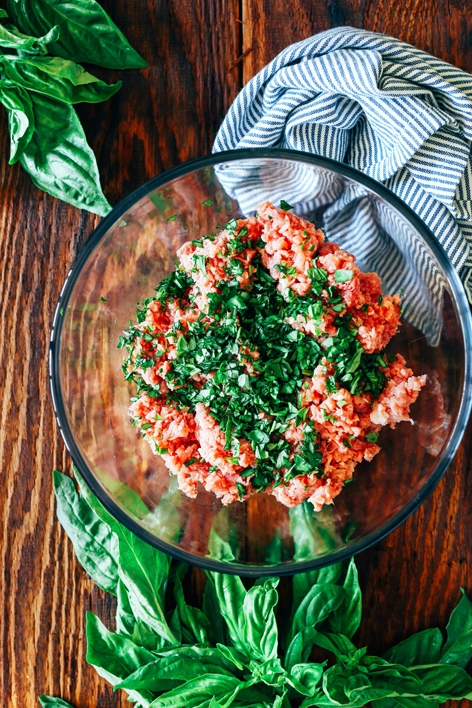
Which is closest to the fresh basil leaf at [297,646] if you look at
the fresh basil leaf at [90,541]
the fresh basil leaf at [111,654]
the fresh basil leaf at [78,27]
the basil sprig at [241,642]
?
the basil sprig at [241,642]

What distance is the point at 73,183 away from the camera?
5.40ft

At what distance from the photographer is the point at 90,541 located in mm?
1684

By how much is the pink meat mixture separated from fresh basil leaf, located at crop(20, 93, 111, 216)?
0.34 m

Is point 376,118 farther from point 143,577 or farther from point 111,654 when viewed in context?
point 111,654

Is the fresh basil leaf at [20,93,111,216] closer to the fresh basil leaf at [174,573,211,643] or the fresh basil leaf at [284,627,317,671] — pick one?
the fresh basil leaf at [174,573,211,643]

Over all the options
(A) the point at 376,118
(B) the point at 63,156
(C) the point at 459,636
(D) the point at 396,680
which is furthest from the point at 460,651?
(B) the point at 63,156

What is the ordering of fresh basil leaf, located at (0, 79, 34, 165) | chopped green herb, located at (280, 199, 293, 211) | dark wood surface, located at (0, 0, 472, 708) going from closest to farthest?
chopped green herb, located at (280, 199, 293, 211)
fresh basil leaf, located at (0, 79, 34, 165)
dark wood surface, located at (0, 0, 472, 708)

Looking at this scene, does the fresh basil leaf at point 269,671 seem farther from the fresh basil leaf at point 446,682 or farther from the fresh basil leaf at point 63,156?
the fresh basil leaf at point 63,156

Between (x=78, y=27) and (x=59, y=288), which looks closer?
(x=78, y=27)

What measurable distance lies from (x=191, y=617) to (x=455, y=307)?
37.1 inches

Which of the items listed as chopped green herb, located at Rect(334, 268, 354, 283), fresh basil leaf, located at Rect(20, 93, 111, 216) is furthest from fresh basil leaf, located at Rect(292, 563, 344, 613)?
fresh basil leaf, located at Rect(20, 93, 111, 216)

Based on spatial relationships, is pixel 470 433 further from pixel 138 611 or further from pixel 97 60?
pixel 97 60

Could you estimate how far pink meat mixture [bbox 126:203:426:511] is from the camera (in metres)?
1.35

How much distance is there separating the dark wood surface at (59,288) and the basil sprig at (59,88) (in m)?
0.09
